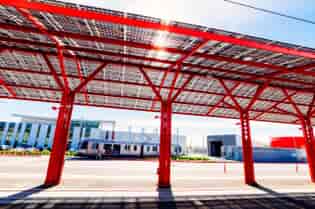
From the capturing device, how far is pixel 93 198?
5.88 meters

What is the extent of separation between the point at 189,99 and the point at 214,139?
38.8m

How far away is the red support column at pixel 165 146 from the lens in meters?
8.52

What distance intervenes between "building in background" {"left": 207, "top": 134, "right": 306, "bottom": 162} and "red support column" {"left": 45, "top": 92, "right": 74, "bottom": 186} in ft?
121

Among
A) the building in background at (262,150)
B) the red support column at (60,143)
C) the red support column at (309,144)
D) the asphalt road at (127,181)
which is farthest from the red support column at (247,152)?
the building in background at (262,150)

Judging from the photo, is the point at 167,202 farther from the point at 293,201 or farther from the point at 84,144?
the point at 84,144

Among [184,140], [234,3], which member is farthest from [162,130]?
[184,140]

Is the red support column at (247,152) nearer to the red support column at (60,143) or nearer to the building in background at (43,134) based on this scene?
the red support column at (60,143)

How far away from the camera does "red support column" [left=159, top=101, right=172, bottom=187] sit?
335 inches

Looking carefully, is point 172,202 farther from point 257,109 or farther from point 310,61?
point 257,109

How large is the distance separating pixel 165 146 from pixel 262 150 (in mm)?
36314

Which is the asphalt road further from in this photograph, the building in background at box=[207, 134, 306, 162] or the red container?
the red container

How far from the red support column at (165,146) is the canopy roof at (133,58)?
145cm

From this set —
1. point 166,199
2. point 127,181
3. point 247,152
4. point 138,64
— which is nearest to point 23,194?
point 127,181

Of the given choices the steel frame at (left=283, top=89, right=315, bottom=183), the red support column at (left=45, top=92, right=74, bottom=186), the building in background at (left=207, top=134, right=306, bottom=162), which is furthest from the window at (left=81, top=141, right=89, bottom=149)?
the building in background at (left=207, top=134, right=306, bottom=162)
